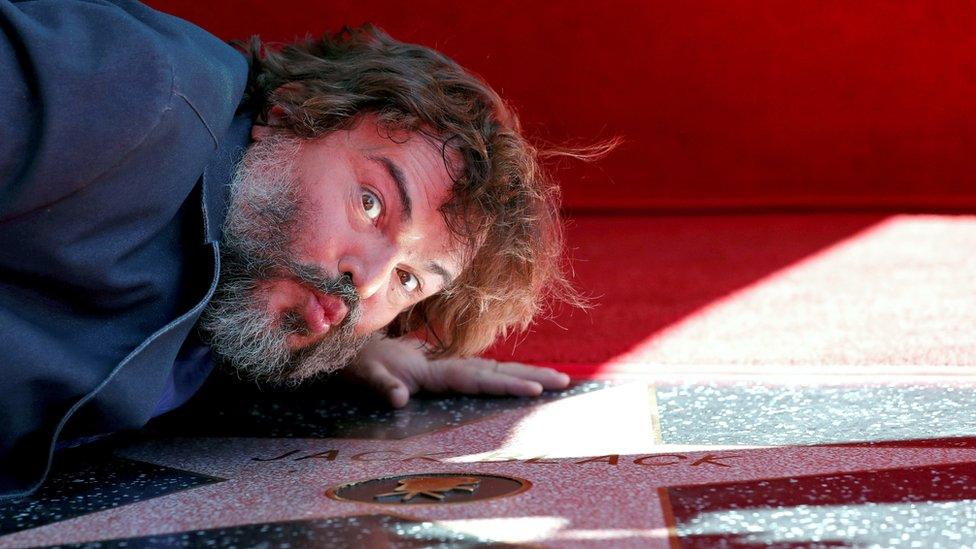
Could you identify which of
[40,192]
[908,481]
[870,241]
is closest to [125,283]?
[40,192]

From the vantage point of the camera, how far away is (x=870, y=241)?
262 cm

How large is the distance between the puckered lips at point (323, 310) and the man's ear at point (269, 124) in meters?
0.25

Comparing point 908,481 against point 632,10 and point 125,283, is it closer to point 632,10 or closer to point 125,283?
point 125,283

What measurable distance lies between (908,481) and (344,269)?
66 centimetres

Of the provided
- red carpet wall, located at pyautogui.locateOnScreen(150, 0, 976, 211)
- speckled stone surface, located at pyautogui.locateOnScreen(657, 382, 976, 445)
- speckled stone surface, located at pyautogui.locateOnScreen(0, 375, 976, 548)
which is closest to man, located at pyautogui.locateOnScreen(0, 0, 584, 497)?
speckled stone surface, located at pyautogui.locateOnScreen(0, 375, 976, 548)

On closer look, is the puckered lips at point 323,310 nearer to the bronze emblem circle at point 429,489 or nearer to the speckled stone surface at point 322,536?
the bronze emblem circle at point 429,489

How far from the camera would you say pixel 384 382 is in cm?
159

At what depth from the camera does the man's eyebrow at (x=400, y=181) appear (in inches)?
54.8

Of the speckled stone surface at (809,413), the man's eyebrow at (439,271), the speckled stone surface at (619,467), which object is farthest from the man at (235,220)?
the speckled stone surface at (809,413)

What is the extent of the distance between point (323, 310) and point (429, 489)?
357 mm

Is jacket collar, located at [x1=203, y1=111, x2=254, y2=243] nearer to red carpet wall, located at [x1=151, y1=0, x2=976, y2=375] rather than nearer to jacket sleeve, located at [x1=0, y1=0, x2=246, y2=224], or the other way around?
jacket sleeve, located at [x1=0, y1=0, x2=246, y2=224]

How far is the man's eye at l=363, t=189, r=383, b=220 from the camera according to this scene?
1.38 metres

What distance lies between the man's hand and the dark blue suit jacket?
394mm

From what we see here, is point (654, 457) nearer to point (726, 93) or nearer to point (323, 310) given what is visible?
point (323, 310)
